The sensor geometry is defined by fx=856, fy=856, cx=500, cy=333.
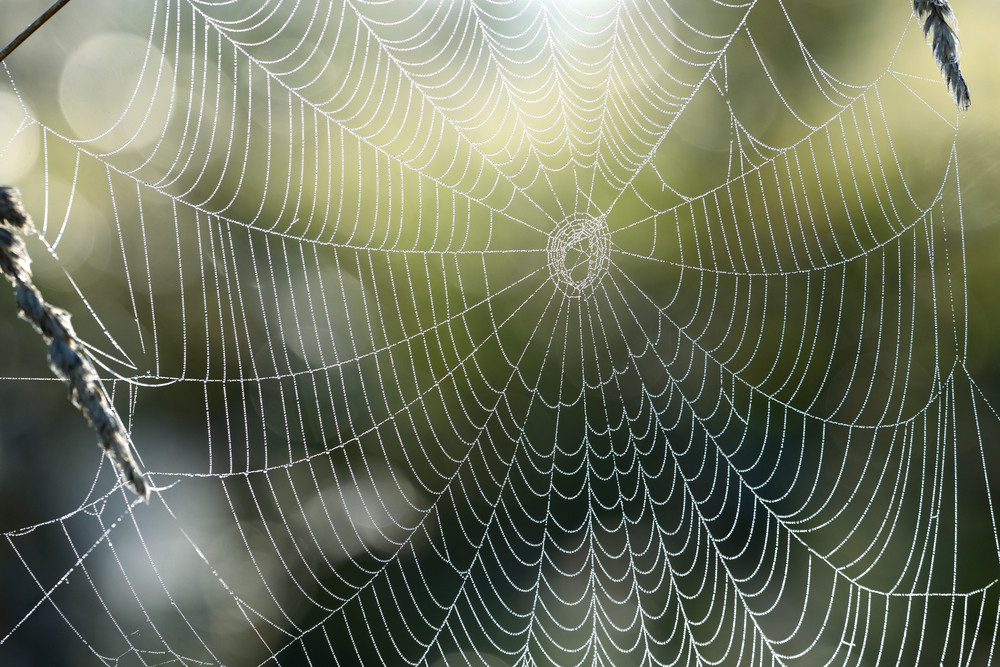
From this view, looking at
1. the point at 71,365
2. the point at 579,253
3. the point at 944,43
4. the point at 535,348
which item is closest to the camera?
the point at 71,365

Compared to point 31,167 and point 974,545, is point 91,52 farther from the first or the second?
point 974,545

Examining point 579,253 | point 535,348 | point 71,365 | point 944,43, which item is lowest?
point 535,348

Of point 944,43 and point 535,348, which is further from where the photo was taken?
point 535,348

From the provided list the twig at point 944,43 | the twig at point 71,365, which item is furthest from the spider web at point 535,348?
the twig at point 71,365

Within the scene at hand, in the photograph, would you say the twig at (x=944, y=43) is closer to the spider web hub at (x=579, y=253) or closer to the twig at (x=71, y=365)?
the twig at (x=71, y=365)

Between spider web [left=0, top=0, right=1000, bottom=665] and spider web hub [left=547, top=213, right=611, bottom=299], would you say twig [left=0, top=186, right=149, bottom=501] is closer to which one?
spider web hub [left=547, top=213, right=611, bottom=299]

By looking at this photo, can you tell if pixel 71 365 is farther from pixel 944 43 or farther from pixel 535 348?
pixel 535 348


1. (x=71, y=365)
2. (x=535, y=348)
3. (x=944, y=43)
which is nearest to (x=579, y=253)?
(x=535, y=348)
